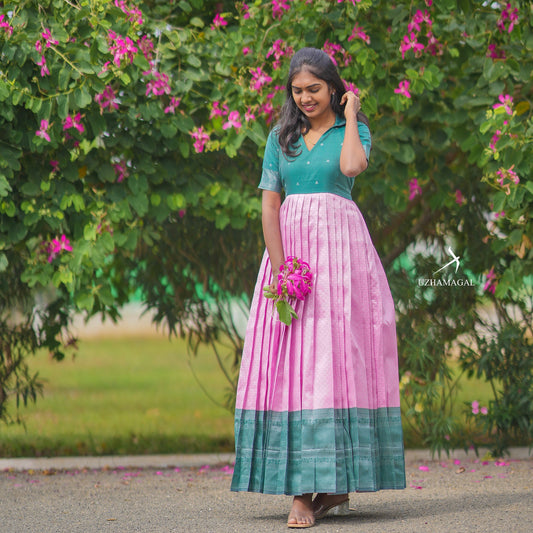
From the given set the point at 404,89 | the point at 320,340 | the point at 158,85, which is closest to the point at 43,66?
the point at 158,85

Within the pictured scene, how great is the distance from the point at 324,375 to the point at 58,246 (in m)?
1.93

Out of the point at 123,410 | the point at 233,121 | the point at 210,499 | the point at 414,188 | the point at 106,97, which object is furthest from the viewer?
the point at 123,410

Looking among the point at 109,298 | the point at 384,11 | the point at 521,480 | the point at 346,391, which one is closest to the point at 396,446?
the point at 346,391

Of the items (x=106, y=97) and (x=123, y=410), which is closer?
(x=106, y=97)

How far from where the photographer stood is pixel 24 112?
490cm

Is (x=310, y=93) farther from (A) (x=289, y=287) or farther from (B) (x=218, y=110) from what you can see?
(B) (x=218, y=110)

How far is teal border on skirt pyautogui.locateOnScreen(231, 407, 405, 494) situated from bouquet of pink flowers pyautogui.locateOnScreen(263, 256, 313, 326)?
391 millimetres

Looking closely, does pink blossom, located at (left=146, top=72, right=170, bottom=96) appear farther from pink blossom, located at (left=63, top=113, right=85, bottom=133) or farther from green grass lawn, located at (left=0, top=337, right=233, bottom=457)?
green grass lawn, located at (left=0, top=337, right=233, bottom=457)

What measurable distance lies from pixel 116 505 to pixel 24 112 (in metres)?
2.00

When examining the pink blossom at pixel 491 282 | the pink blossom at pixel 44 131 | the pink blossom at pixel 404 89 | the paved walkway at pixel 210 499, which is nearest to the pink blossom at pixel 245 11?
the pink blossom at pixel 404 89

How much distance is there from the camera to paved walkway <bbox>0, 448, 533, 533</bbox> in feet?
12.3

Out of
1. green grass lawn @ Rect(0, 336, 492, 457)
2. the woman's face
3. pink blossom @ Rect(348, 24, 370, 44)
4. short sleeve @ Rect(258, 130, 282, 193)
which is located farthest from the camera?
green grass lawn @ Rect(0, 336, 492, 457)

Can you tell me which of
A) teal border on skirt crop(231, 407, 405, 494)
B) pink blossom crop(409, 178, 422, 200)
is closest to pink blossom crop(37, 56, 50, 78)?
teal border on skirt crop(231, 407, 405, 494)

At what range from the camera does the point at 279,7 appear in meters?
4.91
